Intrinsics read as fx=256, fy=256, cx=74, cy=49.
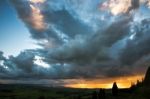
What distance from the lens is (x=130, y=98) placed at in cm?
19650

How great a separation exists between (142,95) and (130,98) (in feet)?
30.8

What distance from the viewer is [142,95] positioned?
643 ft
